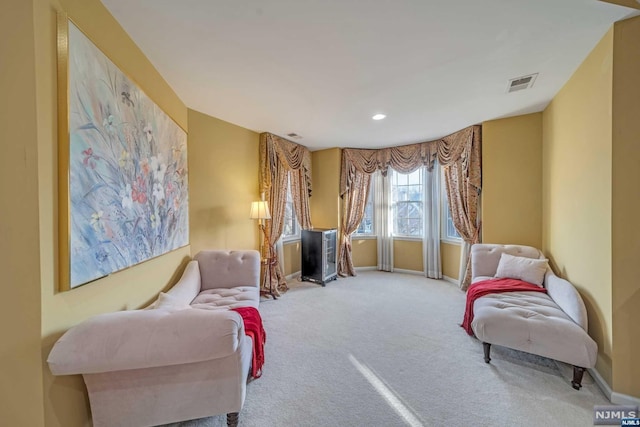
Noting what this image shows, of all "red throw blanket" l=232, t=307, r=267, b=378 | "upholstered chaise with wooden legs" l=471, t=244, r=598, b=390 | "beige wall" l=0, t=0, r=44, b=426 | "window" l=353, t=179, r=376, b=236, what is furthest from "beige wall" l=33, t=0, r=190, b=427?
"window" l=353, t=179, r=376, b=236

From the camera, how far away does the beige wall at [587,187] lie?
177cm

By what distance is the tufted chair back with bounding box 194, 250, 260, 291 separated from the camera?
8.99ft

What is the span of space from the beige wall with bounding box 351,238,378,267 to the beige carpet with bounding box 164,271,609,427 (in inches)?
87.1

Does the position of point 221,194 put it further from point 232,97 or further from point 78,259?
point 78,259

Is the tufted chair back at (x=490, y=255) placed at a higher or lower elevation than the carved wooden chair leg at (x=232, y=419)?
higher

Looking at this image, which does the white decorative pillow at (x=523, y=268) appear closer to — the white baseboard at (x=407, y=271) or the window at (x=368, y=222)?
the white baseboard at (x=407, y=271)

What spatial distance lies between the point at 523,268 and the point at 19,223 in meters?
3.98

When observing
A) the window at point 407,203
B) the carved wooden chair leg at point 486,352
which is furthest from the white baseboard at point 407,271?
the carved wooden chair leg at point 486,352

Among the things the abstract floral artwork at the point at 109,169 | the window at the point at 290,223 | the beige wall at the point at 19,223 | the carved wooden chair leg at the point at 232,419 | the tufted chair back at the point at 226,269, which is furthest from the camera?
the window at the point at 290,223

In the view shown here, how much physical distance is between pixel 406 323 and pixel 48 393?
2.88 metres

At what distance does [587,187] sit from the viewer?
80.6 inches

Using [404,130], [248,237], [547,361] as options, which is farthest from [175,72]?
[547,361]

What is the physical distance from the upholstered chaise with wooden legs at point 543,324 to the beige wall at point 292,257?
307cm

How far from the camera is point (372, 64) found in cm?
205
